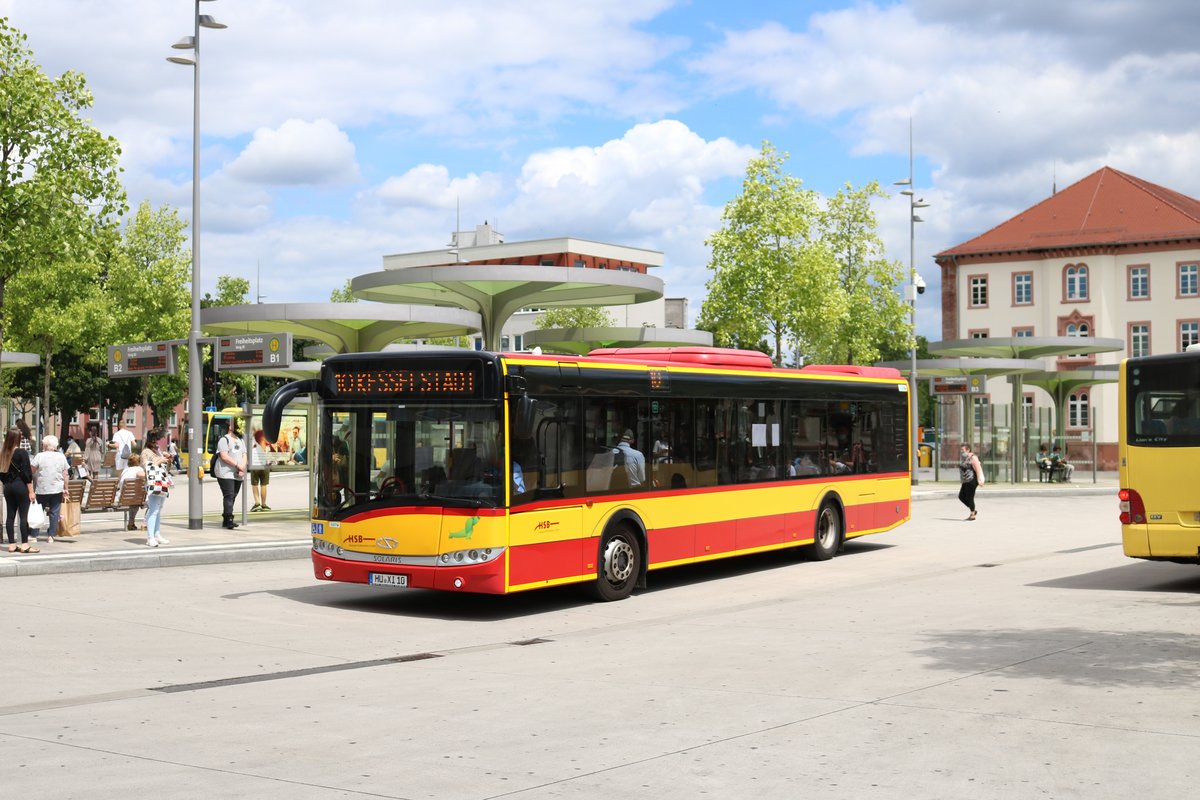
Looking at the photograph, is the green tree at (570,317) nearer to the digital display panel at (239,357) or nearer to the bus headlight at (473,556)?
the digital display panel at (239,357)

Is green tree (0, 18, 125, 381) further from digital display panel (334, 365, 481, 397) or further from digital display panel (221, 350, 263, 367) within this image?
digital display panel (334, 365, 481, 397)

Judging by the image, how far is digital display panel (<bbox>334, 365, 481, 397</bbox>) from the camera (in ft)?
43.3

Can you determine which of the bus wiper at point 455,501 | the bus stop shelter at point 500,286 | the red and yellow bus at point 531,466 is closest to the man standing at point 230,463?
the bus stop shelter at point 500,286

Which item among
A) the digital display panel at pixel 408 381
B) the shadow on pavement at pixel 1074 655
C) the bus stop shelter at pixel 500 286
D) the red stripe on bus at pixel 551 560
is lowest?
the shadow on pavement at pixel 1074 655

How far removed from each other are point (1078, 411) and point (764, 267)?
121 feet

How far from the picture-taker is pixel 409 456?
13.4 meters

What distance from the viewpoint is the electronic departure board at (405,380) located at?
1321cm

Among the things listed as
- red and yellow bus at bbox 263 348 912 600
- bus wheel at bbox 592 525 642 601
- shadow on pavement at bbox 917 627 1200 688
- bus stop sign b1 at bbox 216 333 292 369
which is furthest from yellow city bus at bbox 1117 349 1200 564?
bus stop sign b1 at bbox 216 333 292 369

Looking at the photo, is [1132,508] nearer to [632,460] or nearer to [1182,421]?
[1182,421]

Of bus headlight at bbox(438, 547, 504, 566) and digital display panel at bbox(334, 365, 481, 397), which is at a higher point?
digital display panel at bbox(334, 365, 481, 397)

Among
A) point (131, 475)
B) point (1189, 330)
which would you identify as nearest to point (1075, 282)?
point (1189, 330)

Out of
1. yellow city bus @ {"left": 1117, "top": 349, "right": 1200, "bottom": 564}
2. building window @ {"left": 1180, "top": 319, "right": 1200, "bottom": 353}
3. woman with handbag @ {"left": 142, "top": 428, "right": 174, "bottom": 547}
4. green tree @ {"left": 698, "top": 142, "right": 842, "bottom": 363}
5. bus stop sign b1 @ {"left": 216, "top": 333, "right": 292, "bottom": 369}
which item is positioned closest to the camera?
yellow city bus @ {"left": 1117, "top": 349, "right": 1200, "bottom": 564}

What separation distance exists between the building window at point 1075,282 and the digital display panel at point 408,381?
66.1m

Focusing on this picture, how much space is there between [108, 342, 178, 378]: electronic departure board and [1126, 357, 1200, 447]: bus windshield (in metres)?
14.3
